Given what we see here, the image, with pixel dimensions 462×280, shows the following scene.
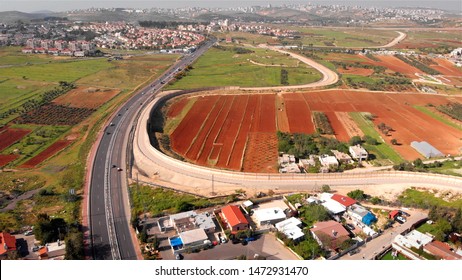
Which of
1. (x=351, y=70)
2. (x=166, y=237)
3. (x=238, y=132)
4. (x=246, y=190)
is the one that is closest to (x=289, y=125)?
(x=238, y=132)

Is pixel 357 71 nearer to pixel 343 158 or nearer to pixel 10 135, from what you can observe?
pixel 343 158

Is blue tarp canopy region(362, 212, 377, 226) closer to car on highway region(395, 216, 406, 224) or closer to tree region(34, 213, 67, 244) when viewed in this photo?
car on highway region(395, 216, 406, 224)

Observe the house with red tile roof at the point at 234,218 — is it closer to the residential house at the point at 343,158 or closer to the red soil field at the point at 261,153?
the red soil field at the point at 261,153

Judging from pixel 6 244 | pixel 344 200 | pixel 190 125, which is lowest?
pixel 6 244

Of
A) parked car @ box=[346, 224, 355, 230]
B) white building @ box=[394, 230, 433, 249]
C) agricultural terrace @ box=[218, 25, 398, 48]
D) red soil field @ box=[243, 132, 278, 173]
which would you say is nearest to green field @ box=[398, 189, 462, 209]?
white building @ box=[394, 230, 433, 249]

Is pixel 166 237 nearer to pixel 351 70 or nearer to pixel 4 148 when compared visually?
pixel 4 148

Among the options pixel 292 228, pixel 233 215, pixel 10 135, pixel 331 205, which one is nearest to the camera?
pixel 292 228

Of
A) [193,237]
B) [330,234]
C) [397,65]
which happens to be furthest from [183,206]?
[397,65]
